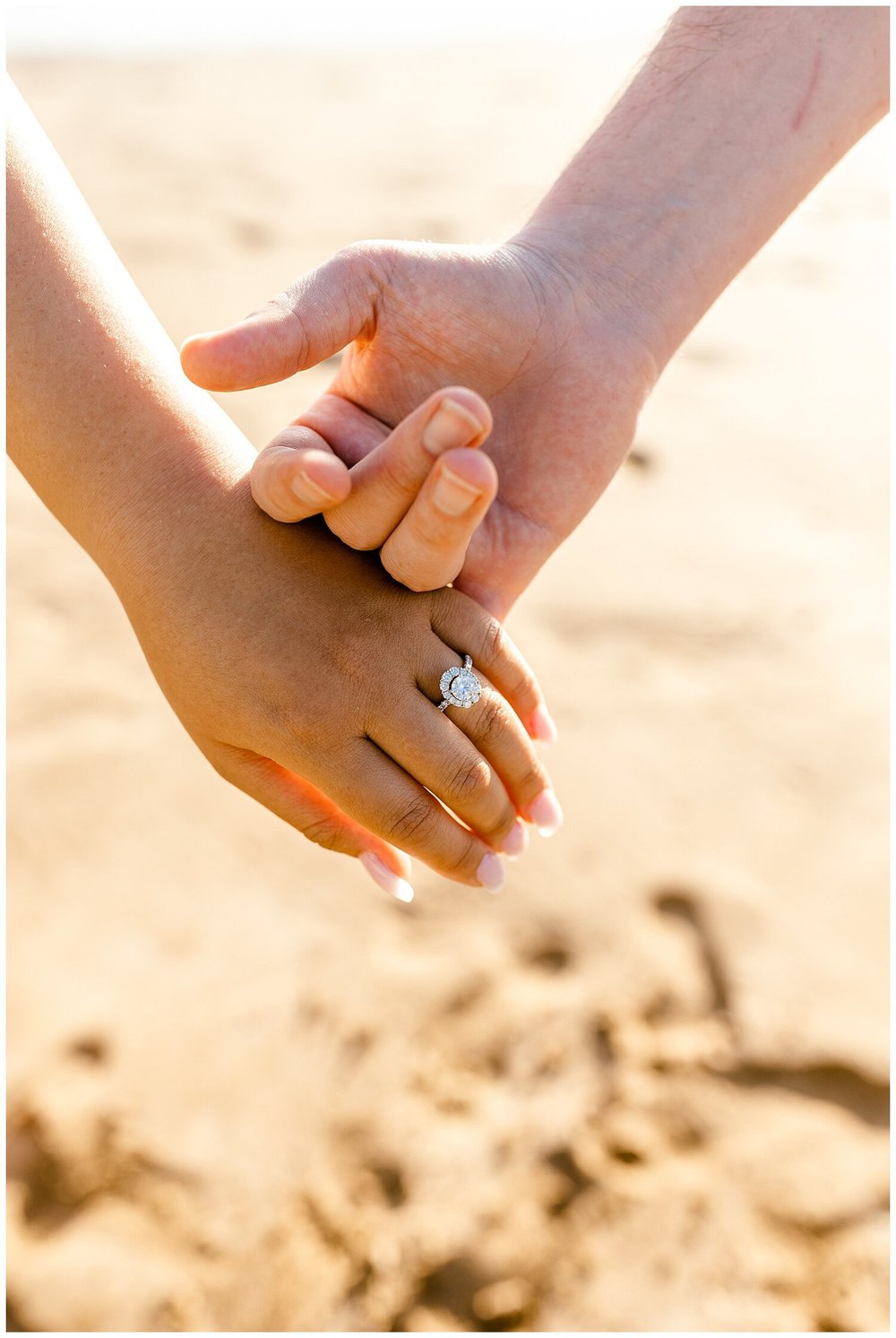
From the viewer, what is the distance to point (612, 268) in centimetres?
169

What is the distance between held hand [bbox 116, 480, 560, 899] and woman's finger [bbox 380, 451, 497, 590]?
69 mm

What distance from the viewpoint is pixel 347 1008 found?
70.5 inches

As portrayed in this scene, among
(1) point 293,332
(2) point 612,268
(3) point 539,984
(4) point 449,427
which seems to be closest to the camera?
(4) point 449,427

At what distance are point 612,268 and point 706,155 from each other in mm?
226

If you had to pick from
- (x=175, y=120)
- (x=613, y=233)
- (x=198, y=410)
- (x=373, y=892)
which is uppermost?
(x=613, y=233)

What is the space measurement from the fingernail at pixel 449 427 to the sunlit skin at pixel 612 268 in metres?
0.31

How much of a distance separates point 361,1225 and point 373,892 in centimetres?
56

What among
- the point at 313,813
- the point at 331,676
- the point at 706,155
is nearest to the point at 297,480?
the point at 331,676

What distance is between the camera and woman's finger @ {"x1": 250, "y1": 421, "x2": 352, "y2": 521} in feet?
4.28

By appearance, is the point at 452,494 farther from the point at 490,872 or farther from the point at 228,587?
the point at 490,872

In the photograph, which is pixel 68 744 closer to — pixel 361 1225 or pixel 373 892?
pixel 373 892

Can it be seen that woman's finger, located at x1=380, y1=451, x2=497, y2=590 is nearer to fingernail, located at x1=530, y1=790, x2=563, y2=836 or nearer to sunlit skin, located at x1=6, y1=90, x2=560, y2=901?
sunlit skin, located at x1=6, y1=90, x2=560, y2=901

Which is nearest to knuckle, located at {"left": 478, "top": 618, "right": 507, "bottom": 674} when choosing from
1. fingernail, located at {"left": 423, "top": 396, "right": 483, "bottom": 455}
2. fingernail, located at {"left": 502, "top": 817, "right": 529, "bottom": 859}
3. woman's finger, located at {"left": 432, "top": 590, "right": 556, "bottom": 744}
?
woman's finger, located at {"left": 432, "top": 590, "right": 556, "bottom": 744}

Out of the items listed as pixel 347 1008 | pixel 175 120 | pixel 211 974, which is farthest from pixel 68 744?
pixel 175 120
